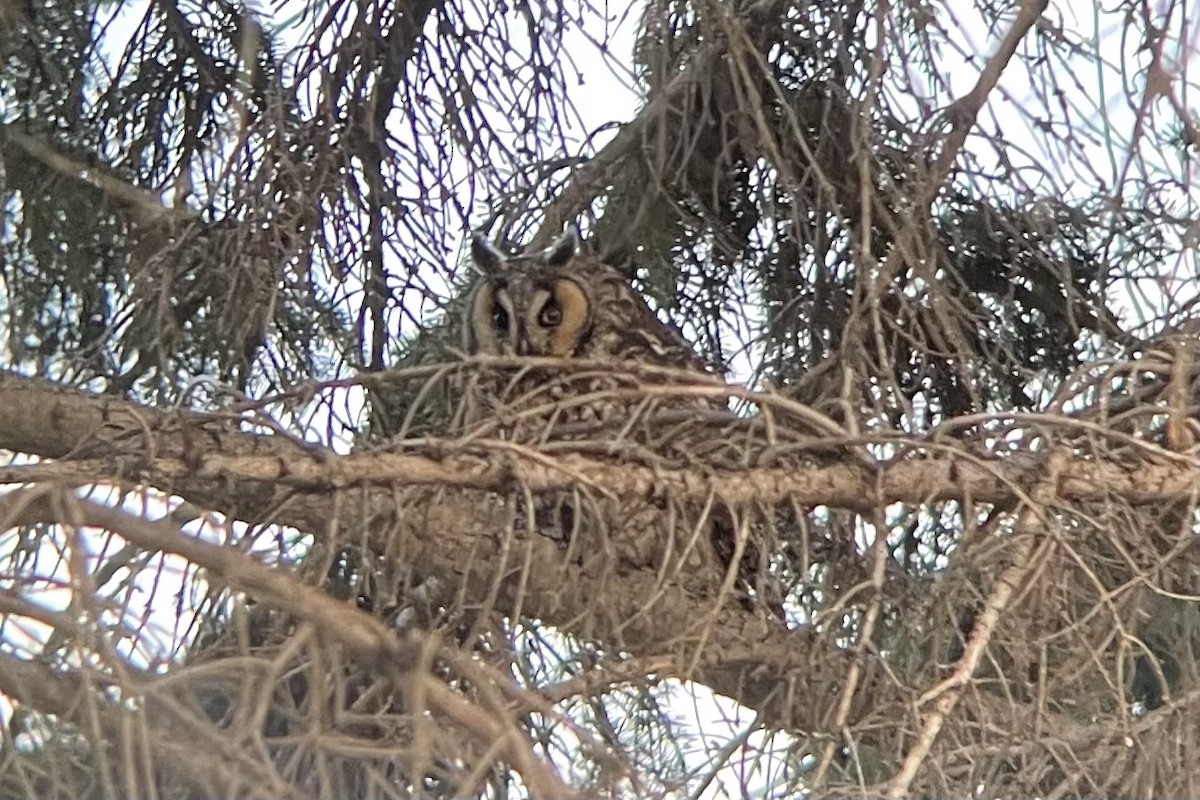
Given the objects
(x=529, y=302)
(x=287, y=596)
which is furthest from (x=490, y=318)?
(x=287, y=596)

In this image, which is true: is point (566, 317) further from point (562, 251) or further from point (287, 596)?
point (287, 596)

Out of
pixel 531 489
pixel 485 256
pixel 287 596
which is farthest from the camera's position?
pixel 485 256

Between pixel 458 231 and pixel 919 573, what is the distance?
69 cm

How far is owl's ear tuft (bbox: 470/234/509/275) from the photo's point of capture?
1586 mm

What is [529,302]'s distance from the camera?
1.62 m

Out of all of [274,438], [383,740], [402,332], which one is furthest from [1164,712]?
[402,332]

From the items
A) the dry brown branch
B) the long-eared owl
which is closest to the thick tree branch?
the dry brown branch

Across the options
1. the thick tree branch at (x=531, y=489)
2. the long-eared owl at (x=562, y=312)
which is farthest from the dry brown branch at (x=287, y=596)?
the long-eared owl at (x=562, y=312)

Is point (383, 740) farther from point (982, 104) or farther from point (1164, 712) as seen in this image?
point (982, 104)

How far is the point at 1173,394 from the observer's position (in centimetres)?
112

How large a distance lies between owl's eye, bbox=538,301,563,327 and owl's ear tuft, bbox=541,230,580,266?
5cm

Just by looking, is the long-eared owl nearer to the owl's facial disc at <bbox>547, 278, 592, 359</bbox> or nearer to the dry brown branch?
the owl's facial disc at <bbox>547, 278, 592, 359</bbox>

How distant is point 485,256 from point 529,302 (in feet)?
0.26

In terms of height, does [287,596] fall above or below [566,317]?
below
